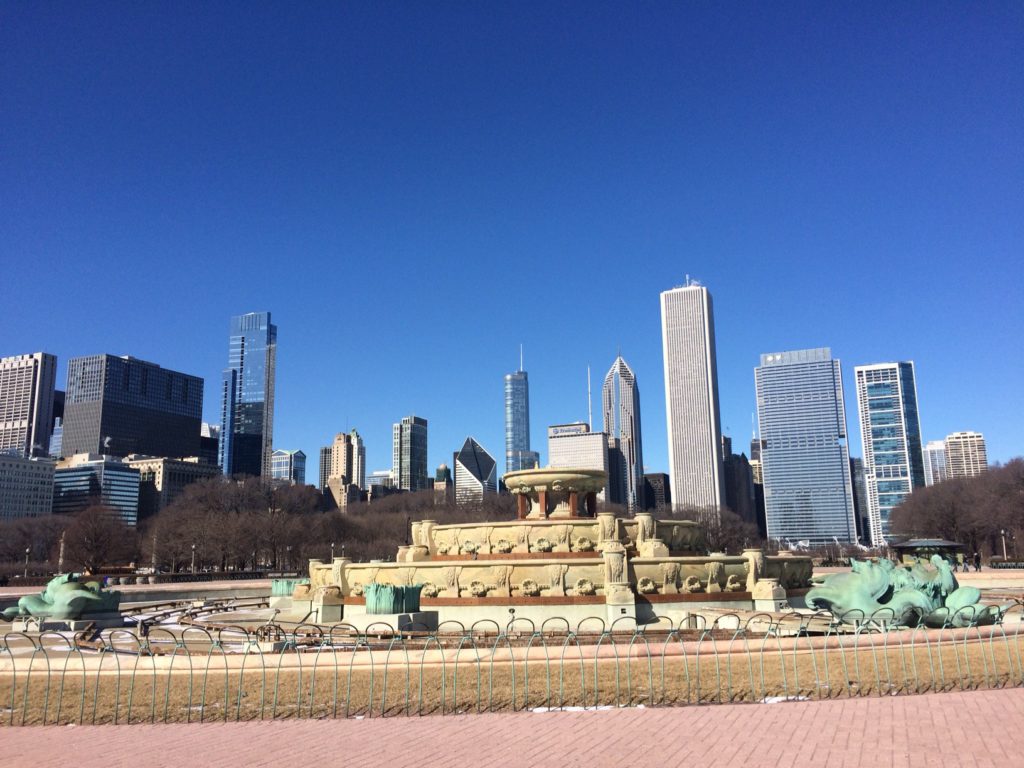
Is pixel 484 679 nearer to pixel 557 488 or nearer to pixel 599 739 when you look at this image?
pixel 599 739

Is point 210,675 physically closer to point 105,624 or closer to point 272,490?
point 105,624

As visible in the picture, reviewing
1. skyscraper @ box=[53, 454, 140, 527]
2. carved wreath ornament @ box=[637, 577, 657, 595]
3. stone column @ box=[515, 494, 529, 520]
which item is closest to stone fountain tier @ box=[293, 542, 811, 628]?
carved wreath ornament @ box=[637, 577, 657, 595]

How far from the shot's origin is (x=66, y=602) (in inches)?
1197

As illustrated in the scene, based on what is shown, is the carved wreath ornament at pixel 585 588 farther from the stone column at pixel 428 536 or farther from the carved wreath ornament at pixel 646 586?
the stone column at pixel 428 536

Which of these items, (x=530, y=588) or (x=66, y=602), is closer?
(x=530, y=588)

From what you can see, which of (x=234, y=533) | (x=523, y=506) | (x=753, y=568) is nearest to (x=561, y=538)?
(x=523, y=506)

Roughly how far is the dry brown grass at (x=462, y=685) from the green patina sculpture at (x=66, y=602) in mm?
14941

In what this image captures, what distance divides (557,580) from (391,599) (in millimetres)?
6065

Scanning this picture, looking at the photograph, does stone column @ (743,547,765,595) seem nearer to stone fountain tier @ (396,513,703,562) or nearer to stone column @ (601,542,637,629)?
stone fountain tier @ (396,513,703,562)

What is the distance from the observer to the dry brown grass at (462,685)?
13953mm

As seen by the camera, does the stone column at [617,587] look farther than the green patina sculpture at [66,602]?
No

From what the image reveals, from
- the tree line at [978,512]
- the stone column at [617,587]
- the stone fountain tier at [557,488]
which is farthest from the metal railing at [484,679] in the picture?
the tree line at [978,512]

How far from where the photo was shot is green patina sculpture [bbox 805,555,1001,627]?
21516 mm

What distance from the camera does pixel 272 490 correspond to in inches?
5276
